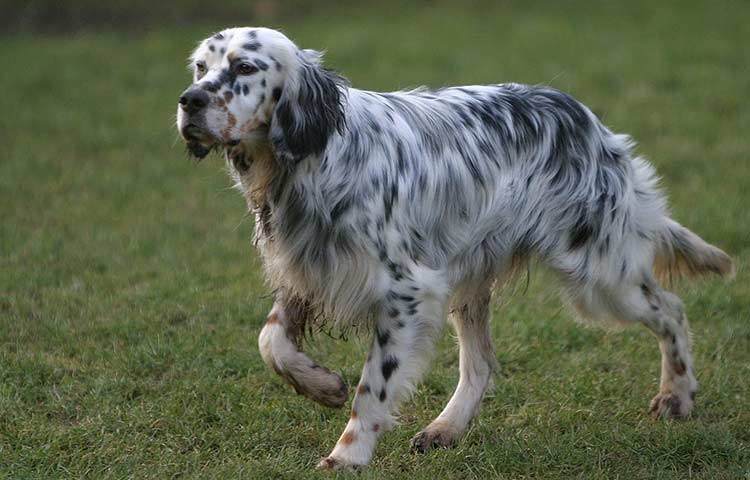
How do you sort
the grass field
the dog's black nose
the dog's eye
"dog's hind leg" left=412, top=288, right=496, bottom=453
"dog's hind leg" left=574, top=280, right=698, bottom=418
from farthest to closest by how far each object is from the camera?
"dog's hind leg" left=574, top=280, right=698, bottom=418 → "dog's hind leg" left=412, top=288, right=496, bottom=453 → the grass field → the dog's eye → the dog's black nose

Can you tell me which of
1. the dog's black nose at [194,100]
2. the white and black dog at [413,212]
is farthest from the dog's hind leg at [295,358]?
the dog's black nose at [194,100]

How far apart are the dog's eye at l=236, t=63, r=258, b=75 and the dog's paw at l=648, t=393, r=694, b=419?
255cm

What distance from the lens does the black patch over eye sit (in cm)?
473

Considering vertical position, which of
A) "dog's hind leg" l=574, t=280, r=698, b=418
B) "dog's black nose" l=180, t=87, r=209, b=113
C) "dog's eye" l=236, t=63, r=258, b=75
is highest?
"dog's eye" l=236, t=63, r=258, b=75

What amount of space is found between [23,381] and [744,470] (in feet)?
10.9

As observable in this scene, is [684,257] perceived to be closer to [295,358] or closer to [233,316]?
[295,358]

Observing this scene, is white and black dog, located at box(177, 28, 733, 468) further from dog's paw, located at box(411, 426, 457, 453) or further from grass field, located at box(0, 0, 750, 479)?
grass field, located at box(0, 0, 750, 479)

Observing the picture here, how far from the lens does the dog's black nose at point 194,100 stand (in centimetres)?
459

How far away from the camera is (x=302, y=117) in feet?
15.8

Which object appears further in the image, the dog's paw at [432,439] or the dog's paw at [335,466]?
the dog's paw at [432,439]

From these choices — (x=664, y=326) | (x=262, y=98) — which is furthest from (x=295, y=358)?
(x=664, y=326)

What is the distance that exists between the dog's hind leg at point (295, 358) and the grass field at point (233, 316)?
31 centimetres

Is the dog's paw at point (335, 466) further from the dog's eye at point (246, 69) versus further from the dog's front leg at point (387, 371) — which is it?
the dog's eye at point (246, 69)

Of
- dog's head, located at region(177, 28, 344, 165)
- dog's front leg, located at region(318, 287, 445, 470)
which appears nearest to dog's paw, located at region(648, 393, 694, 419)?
dog's front leg, located at region(318, 287, 445, 470)
